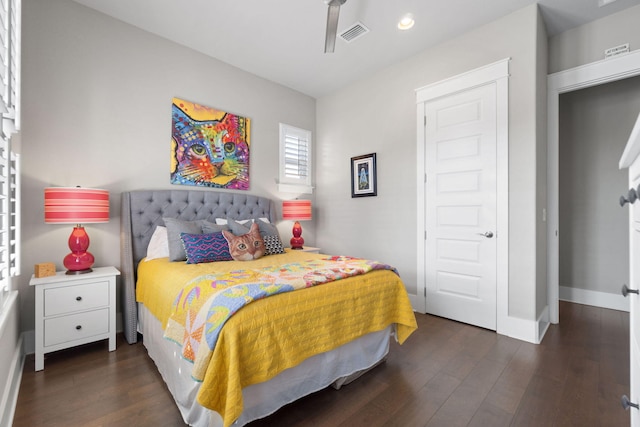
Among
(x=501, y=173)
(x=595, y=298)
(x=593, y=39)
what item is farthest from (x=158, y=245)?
(x=595, y=298)

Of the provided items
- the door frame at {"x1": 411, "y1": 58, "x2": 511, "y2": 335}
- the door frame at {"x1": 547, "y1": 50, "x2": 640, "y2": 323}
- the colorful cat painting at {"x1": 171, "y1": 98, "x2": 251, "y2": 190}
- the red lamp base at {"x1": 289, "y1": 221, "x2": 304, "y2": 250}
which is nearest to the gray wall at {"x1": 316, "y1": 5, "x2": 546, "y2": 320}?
the door frame at {"x1": 411, "y1": 58, "x2": 511, "y2": 335}

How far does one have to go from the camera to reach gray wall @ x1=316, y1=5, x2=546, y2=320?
8.75 ft

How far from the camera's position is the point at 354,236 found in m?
4.14

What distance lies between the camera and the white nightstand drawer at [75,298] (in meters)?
2.15

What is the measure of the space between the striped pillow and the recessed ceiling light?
8.70ft

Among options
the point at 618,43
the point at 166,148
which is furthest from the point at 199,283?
the point at 618,43

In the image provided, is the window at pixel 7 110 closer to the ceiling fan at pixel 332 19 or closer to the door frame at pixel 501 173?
the ceiling fan at pixel 332 19

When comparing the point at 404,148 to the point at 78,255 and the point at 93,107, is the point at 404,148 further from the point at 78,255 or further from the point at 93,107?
the point at 78,255

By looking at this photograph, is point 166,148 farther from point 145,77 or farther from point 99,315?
point 99,315

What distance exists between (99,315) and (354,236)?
289cm

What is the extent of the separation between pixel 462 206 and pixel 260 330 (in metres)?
2.49

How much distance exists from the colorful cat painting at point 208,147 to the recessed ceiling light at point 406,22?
2028 mm

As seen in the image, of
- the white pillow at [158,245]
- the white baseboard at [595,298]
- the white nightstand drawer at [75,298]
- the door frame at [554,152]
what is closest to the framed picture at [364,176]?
the door frame at [554,152]

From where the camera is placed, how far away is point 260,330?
1434 mm
